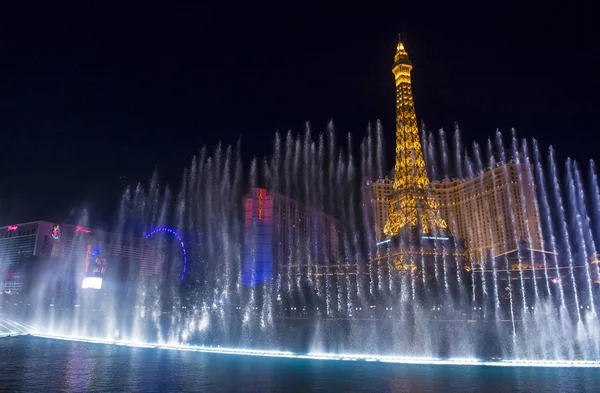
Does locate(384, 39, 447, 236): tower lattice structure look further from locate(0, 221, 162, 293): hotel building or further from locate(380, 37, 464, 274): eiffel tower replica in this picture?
locate(0, 221, 162, 293): hotel building

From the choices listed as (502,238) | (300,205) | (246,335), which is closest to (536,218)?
(502,238)

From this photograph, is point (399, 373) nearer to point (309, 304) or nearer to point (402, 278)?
point (309, 304)

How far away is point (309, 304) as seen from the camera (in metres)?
40.6

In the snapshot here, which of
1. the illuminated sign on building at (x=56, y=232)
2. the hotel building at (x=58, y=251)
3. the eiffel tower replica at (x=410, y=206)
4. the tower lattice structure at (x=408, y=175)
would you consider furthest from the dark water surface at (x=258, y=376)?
the illuminated sign on building at (x=56, y=232)

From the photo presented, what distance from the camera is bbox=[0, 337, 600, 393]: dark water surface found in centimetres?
1316

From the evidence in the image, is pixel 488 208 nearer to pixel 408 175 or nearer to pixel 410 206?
pixel 408 175

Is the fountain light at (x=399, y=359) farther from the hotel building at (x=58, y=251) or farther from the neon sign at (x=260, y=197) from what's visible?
the hotel building at (x=58, y=251)

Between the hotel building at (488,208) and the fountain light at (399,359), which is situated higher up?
the hotel building at (488,208)

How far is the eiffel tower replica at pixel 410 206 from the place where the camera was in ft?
224

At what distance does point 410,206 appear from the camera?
229ft

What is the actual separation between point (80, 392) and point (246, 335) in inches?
619

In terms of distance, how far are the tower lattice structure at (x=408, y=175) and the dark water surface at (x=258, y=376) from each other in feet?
174

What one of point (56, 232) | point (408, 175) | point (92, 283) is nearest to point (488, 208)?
point (408, 175)

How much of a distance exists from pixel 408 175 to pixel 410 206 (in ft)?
17.7
